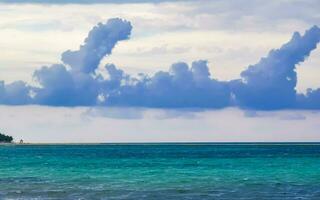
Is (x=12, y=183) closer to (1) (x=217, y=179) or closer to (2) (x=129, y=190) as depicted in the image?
(2) (x=129, y=190)

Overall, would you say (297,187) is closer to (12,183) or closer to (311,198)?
(311,198)

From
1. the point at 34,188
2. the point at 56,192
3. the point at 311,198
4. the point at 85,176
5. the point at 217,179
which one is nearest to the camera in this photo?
the point at 311,198

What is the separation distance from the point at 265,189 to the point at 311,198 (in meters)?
8.09

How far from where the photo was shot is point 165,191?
62.8 metres

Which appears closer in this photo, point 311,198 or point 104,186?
point 311,198

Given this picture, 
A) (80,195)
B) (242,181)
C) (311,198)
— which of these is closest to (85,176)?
(242,181)

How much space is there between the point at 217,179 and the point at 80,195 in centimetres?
2392

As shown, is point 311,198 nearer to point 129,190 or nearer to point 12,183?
point 129,190

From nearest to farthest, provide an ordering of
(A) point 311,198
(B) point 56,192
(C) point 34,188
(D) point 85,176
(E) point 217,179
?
(A) point 311,198 → (B) point 56,192 → (C) point 34,188 → (E) point 217,179 → (D) point 85,176

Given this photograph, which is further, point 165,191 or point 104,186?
point 104,186

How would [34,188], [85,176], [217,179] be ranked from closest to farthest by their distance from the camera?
1. [34,188]
2. [217,179]
3. [85,176]

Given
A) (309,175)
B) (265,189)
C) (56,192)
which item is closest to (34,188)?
(56,192)

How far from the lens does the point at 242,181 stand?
245ft

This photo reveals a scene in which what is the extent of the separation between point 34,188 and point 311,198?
26.0 m
